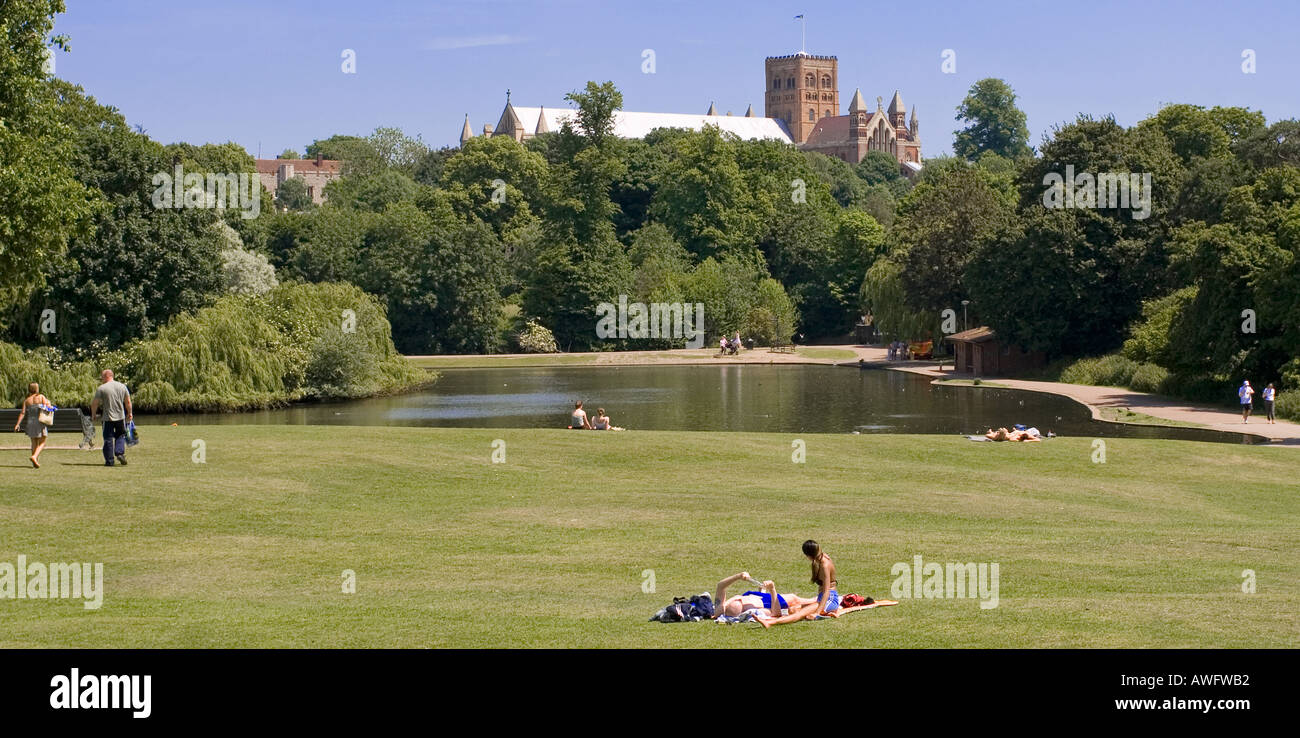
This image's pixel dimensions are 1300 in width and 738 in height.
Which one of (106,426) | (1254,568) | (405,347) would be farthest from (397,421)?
(405,347)

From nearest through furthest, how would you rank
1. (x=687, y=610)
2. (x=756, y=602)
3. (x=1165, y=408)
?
(x=687, y=610), (x=756, y=602), (x=1165, y=408)

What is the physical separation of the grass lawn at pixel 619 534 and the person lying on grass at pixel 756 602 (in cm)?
49

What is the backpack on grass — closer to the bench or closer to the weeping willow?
the bench

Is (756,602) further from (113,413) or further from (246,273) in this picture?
(246,273)

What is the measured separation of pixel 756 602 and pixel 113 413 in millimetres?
15388

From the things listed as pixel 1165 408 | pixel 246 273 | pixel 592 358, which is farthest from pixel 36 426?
pixel 592 358

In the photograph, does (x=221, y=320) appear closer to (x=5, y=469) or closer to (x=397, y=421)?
(x=397, y=421)

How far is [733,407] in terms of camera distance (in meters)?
55.7

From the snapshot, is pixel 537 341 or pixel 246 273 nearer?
pixel 246 273

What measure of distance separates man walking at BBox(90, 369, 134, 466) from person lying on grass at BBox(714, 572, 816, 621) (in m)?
14.7

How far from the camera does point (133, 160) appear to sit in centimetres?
5875

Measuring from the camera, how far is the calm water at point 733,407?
47.3 metres

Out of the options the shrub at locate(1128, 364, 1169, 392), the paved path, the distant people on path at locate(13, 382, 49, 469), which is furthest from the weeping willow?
the shrub at locate(1128, 364, 1169, 392)

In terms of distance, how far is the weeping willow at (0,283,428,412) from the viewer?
5372 centimetres
